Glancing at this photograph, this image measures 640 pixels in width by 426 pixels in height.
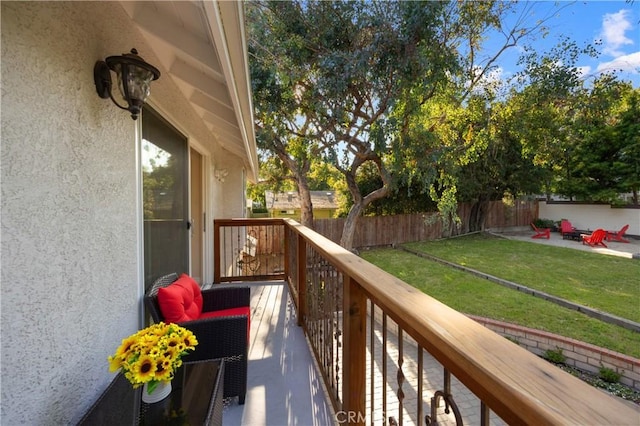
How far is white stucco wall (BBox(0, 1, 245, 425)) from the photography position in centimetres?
107

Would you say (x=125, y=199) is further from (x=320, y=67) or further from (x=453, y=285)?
(x=453, y=285)

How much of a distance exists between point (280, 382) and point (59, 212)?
6.04ft

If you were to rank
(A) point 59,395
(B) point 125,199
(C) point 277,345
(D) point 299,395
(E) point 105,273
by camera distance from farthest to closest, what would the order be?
(C) point 277,345
(D) point 299,395
(B) point 125,199
(E) point 105,273
(A) point 59,395

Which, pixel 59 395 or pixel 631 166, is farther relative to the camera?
pixel 631 166

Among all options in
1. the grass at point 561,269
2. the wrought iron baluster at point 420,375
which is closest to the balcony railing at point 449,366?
the wrought iron baluster at point 420,375

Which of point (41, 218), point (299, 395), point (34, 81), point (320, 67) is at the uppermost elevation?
point (320, 67)

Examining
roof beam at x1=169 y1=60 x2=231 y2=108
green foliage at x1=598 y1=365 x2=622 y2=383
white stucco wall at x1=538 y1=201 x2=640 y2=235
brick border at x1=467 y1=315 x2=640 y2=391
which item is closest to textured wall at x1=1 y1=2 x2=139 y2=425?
roof beam at x1=169 y1=60 x2=231 y2=108

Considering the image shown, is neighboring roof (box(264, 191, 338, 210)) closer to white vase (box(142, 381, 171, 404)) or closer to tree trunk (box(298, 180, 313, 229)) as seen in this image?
tree trunk (box(298, 180, 313, 229))

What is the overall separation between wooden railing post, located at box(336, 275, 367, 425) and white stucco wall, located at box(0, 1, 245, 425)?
125 centimetres

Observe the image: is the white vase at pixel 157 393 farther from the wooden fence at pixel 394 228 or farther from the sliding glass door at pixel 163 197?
the wooden fence at pixel 394 228

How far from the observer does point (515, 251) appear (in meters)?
11.3

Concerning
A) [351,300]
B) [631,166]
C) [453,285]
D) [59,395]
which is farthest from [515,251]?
[59,395]

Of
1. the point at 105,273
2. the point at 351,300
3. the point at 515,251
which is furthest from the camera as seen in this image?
the point at 515,251

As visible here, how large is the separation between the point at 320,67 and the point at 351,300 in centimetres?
735
